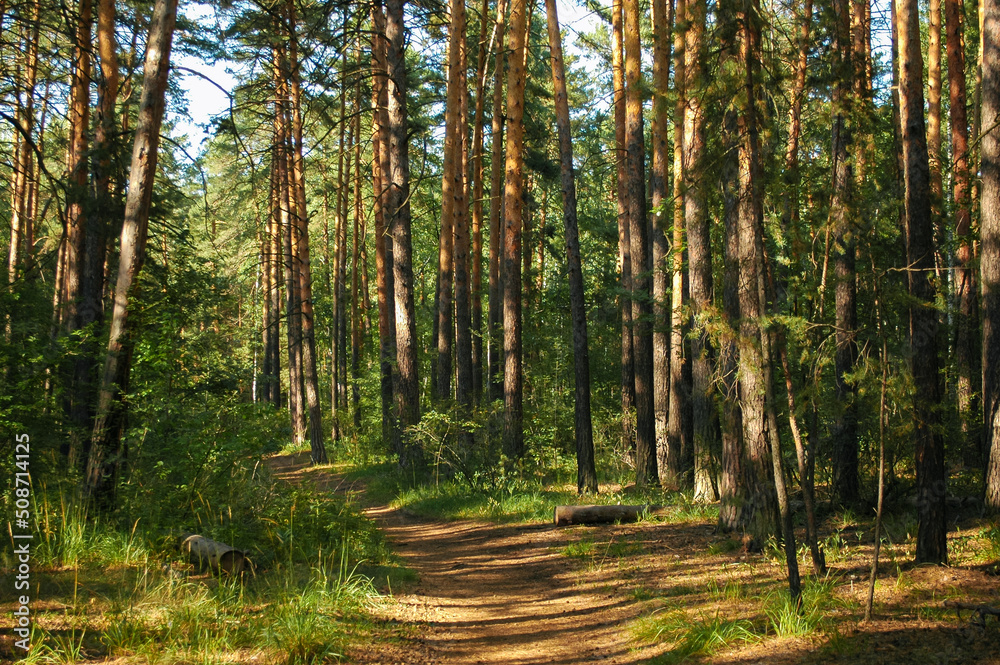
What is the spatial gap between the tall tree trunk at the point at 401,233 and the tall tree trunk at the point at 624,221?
4.24m

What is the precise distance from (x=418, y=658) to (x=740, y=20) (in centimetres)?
565

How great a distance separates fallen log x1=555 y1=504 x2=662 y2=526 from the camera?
971cm

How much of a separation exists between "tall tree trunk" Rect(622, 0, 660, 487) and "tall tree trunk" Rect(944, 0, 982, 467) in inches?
197

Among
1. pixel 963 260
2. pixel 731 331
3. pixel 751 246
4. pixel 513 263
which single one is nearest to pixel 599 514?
pixel 731 331

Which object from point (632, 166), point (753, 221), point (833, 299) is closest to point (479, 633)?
point (753, 221)

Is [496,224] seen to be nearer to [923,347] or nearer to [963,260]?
[963,260]

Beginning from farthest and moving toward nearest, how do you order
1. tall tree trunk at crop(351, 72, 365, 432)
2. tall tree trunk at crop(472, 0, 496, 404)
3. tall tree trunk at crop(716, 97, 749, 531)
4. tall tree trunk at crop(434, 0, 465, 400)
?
tall tree trunk at crop(351, 72, 365, 432) < tall tree trunk at crop(472, 0, 496, 404) < tall tree trunk at crop(434, 0, 465, 400) < tall tree trunk at crop(716, 97, 749, 531)

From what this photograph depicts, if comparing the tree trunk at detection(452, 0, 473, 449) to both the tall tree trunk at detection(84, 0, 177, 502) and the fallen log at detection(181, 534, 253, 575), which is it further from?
the fallen log at detection(181, 534, 253, 575)

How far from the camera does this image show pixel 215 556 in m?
5.99

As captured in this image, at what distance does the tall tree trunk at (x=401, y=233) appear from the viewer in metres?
12.2

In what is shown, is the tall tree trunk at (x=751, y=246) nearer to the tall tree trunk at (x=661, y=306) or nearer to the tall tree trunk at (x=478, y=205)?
the tall tree trunk at (x=661, y=306)

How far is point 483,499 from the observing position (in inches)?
453

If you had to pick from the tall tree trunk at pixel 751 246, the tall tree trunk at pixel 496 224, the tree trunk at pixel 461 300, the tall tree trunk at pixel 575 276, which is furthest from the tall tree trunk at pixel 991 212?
the tall tree trunk at pixel 496 224

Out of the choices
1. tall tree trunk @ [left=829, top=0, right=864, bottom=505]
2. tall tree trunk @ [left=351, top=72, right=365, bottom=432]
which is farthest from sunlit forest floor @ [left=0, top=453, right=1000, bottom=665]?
tall tree trunk @ [left=351, top=72, right=365, bottom=432]
